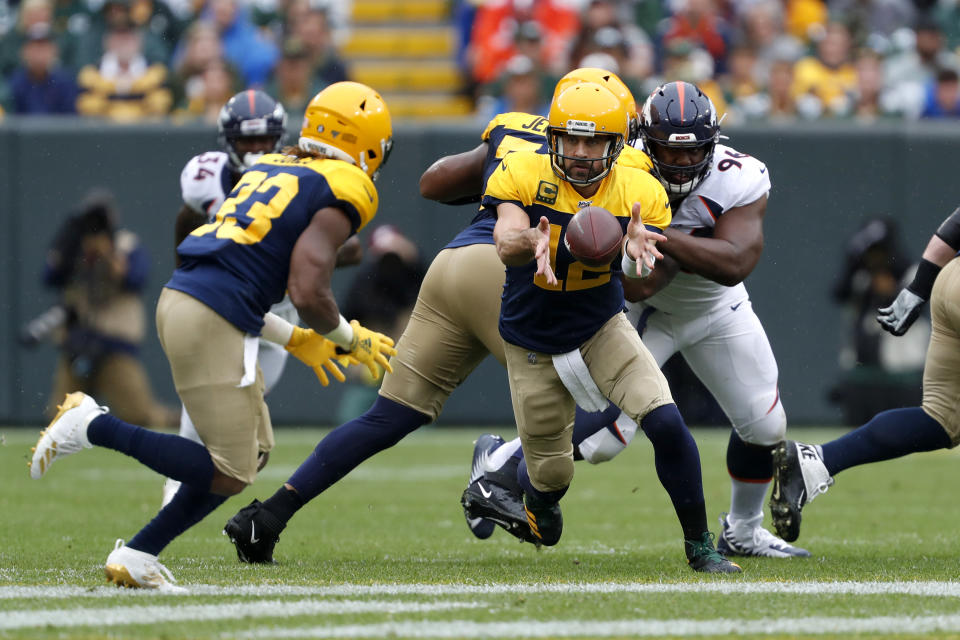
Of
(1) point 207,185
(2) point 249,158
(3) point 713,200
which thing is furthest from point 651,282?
(1) point 207,185

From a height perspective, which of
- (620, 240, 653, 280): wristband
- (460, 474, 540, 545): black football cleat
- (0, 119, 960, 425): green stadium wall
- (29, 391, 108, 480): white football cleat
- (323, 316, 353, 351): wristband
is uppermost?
(620, 240, 653, 280): wristband

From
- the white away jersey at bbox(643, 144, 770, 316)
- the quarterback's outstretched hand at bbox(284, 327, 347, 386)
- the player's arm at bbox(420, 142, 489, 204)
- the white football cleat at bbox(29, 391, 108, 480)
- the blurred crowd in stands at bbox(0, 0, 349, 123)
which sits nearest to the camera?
the white football cleat at bbox(29, 391, 108, 480)

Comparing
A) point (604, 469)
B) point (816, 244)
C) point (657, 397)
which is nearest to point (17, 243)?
point (604, 469)

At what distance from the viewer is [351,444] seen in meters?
4.86

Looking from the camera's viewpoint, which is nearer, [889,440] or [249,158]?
[889,440]

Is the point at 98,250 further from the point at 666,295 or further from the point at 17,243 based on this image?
the point at 666,295

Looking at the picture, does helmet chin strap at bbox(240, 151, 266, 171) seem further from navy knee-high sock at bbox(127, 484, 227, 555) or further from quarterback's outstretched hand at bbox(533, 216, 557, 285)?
quarterback's outstretched hand at bbox(533, 216, 557, 285)

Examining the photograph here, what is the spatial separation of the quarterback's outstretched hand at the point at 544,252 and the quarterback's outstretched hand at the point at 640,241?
9.6 inches

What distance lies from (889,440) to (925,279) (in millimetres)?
557

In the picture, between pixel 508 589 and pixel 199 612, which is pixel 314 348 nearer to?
pixel 508 589

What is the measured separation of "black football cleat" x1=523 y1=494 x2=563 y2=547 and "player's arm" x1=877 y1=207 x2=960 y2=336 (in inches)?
49.7

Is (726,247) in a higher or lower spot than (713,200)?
lower

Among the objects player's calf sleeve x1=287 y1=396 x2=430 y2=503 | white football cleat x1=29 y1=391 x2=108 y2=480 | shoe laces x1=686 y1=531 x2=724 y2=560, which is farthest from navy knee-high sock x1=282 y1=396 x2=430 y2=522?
shoe laces x1=686 y1=531 x2=724 y2=560

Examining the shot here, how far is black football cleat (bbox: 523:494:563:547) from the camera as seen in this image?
4852mm
